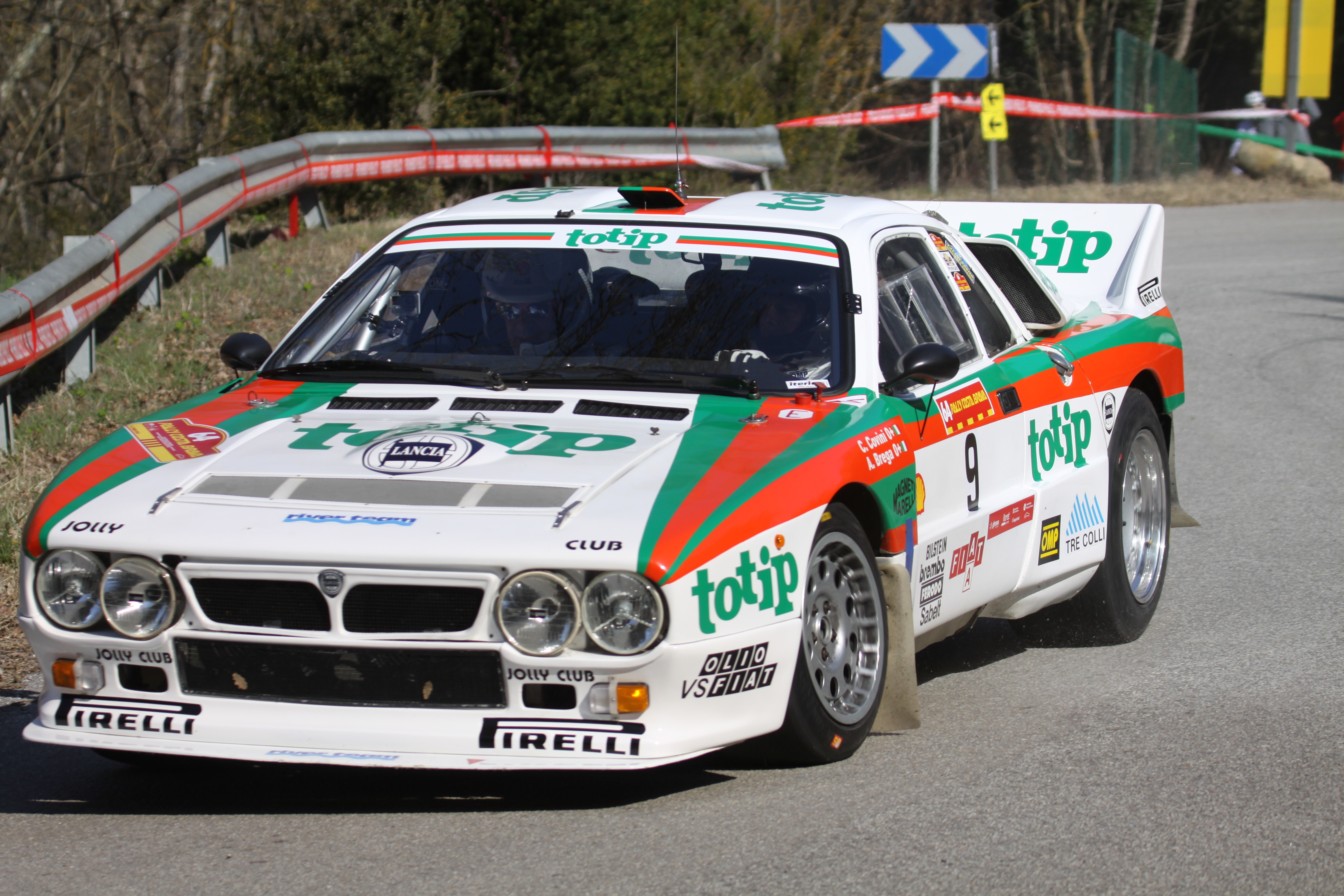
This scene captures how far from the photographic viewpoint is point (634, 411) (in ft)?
16.2

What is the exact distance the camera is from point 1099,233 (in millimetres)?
7629

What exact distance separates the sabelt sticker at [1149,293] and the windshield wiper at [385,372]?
3329 mm

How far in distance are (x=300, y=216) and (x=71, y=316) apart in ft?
12.5

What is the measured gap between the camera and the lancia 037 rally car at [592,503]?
13.4ft

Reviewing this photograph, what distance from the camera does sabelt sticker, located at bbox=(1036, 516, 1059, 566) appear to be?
6.02 meters

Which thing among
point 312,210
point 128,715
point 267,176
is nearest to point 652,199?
point 128,715

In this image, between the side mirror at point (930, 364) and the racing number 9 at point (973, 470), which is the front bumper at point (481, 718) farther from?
the racing number 9 at point (973, 470)

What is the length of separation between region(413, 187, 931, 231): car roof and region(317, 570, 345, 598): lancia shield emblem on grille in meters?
2.08

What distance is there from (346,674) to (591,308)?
1.72 meters

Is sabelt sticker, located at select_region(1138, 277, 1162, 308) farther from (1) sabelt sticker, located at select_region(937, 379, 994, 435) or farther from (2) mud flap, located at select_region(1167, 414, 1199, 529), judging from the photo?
(1) sabelt sticker, located at select_region(937, 379, 994, 435)

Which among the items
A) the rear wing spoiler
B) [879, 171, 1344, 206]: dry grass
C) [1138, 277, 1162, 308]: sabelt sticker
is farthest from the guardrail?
[879, 171, 1344, 206]: dry grass

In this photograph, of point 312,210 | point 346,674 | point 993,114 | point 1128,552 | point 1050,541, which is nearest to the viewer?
point 346,674

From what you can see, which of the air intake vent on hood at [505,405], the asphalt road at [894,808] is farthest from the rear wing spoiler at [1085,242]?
the air intake vent on hood at [505,405]

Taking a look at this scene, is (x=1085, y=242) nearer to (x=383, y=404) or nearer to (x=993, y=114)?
(x=383, y=404)
